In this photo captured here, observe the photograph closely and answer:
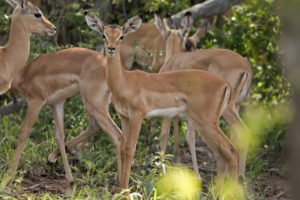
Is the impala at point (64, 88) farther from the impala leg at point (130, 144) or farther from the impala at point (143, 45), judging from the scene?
the impala at point (143, 45)

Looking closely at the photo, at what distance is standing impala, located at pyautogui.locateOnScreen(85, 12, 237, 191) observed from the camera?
4164mm

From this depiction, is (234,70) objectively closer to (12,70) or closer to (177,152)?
(177,152)

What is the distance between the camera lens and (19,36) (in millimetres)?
5137

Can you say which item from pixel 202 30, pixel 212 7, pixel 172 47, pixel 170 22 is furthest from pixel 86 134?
pixel 212 7

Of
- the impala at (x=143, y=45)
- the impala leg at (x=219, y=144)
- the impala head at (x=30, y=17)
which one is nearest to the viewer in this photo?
the impala leg at (x=219, y=144)

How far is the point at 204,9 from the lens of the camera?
7.21m

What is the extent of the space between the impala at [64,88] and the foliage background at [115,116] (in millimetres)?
246

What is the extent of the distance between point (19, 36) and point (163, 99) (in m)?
1.81

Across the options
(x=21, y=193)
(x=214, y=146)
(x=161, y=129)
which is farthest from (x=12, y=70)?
(x=214, y=146)

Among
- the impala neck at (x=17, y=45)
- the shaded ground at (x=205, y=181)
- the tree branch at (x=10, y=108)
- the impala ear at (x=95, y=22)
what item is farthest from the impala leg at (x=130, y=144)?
the tree branch at (x=10, y=108)

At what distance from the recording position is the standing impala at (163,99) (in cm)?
416

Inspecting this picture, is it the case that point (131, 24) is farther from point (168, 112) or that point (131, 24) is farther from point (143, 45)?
point (143, 45)

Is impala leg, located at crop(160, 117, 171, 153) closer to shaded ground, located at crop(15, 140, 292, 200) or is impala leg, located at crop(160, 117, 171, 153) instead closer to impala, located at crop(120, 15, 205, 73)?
shaded ground, located at crop(15, 140, 292, 200)

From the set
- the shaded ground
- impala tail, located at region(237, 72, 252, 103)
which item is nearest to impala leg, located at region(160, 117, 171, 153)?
the shaded ground
